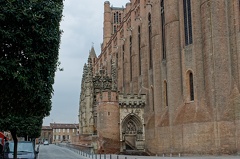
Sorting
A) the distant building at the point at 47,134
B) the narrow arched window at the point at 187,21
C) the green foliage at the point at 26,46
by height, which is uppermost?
the narrow arched window at the point at 187,21

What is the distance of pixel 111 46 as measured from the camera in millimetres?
67625

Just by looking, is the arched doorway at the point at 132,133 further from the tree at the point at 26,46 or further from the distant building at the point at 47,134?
the distant building at the point at 47,134

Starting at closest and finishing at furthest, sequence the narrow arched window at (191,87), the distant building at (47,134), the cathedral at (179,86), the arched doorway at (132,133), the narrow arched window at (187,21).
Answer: the cathedral at (179,86) → the narrow arched window at (191,87) → the narrow arched window at (187,21) → the arched doorway at (132,133) → the distant building at (47,134)

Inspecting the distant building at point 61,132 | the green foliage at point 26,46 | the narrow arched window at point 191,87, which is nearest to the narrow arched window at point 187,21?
the narrow arched window at point 191,87

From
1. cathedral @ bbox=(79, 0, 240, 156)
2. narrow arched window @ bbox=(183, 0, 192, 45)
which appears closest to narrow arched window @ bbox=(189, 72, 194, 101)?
cathedral @ bbox=(79, 0, 240, 156)

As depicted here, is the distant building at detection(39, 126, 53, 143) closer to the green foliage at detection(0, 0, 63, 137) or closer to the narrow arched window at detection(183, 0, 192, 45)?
the narrow arched window at detection(183, 0, 192, 45)

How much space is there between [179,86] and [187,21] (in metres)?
5.87

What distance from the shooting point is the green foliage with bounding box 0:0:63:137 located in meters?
10.1

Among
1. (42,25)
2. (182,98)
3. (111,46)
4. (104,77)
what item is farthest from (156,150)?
(111,46)

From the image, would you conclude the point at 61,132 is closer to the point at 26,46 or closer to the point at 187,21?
the point at 187,21

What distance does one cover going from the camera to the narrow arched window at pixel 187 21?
→ 106 ft

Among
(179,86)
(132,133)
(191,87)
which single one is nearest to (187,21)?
(179,86)

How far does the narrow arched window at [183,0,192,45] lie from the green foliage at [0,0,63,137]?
2151cm

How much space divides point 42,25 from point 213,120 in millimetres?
20474
